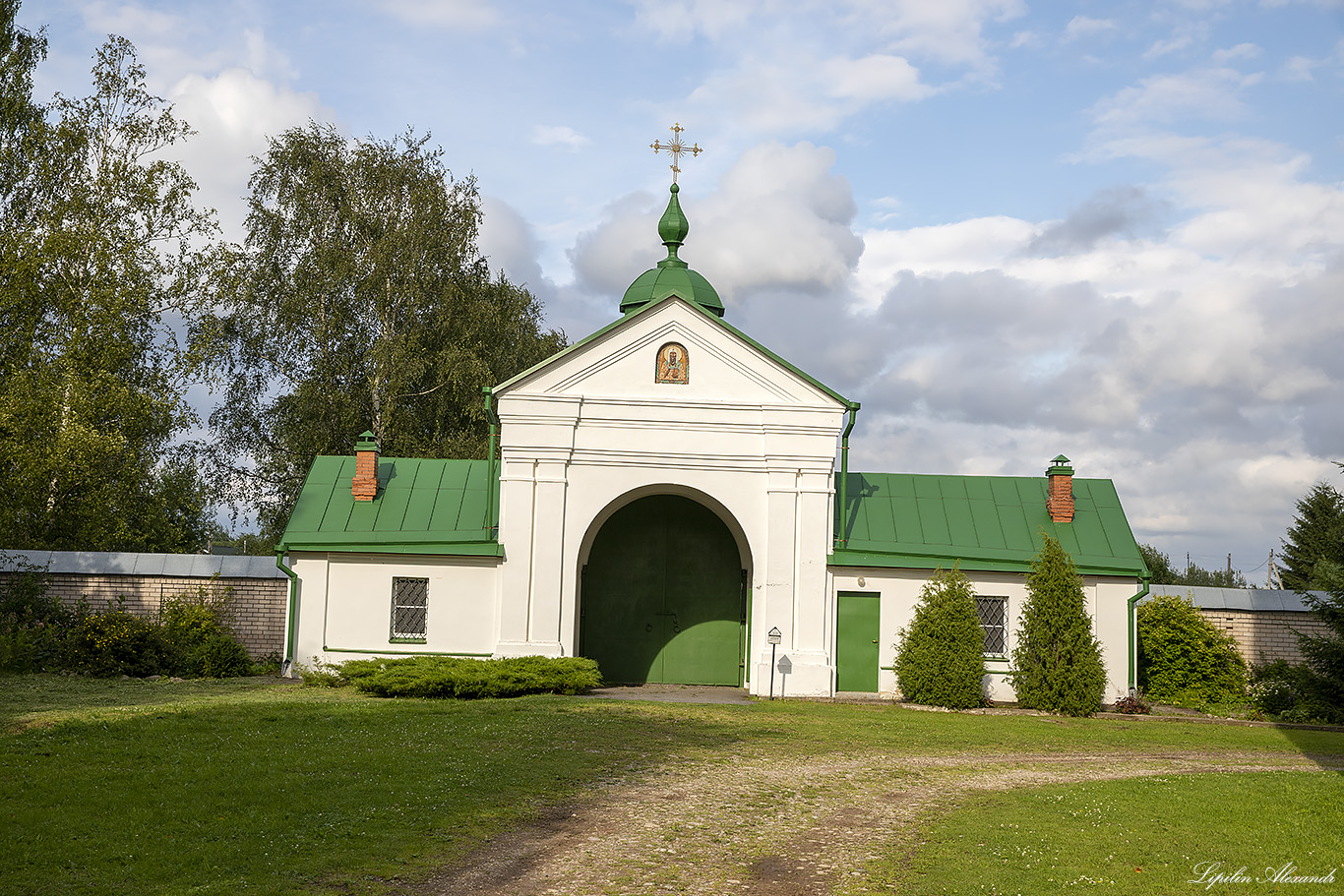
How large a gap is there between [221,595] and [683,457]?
901 cm

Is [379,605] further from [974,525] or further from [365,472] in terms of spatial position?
[974,525]

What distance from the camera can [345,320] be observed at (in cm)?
2939

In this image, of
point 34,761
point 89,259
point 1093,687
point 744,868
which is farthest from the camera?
point 89,259

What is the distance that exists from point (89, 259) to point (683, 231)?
1270cm

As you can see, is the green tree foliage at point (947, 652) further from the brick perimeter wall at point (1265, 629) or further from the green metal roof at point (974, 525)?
the brick perimeter wall at point (1265, 629)

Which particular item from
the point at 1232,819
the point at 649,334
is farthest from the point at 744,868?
the point at 649,334

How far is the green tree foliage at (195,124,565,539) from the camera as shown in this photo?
2881cm

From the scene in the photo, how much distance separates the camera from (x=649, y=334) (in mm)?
19000

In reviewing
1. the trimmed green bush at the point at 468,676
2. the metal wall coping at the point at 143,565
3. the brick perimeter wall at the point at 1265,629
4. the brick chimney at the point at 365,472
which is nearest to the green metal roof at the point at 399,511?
the brick chimney at the point at 365,472

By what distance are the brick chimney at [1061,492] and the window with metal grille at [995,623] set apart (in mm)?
2371

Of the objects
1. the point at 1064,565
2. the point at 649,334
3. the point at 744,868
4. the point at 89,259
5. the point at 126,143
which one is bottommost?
the point at 744,868

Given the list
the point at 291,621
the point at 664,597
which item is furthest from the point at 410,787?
the point at 664,597

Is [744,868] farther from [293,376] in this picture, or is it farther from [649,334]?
[293,376]

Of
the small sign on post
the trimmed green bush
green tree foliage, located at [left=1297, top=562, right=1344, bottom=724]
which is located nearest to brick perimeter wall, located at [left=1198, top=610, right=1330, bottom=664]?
green tree foliage, located at [left=1297, top=562, right=1344, bottom=724]
